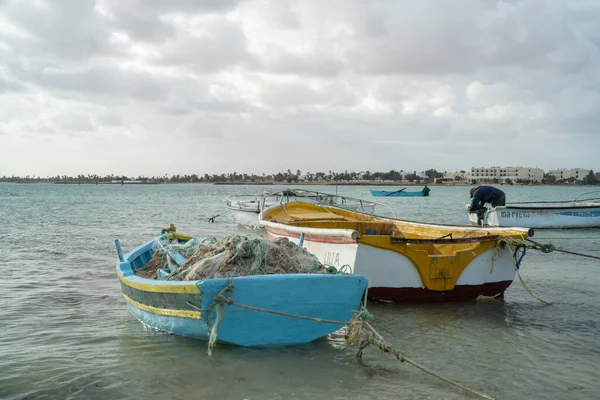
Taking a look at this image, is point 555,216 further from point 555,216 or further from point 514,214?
point 514,214

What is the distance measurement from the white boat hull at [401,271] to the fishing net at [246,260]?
2062 millimetres

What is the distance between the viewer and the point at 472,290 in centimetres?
1003

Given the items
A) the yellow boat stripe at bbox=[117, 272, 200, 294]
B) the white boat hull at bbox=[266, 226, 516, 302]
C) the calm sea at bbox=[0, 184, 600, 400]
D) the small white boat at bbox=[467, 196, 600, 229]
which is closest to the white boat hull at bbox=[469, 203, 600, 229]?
the small white boat at bbox=[467, 196, 600, 229]

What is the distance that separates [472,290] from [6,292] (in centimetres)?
908

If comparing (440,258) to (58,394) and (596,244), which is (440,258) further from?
(596,244)

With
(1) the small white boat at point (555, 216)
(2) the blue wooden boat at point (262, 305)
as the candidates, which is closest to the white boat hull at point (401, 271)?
(2) the blue wooden boat at point (262, 305)

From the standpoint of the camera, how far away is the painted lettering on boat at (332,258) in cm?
984

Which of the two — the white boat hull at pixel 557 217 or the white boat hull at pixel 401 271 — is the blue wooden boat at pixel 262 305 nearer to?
the white boat hull at pixel 401 271

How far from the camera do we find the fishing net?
6.84 m

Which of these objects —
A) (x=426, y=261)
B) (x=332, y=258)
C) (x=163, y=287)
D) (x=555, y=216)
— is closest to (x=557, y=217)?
(x=555, y=216)

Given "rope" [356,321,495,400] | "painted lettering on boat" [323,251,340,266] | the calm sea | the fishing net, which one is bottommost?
the calm sea

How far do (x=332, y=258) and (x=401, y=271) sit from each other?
1.26 meters

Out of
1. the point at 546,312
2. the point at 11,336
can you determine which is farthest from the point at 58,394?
the point at 546,312

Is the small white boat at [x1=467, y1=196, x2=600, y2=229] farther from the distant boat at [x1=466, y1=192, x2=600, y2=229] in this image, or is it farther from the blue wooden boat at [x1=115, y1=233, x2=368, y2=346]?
the blue wooden boat at [x1=115, y1=233, x2=368, y2=346]
